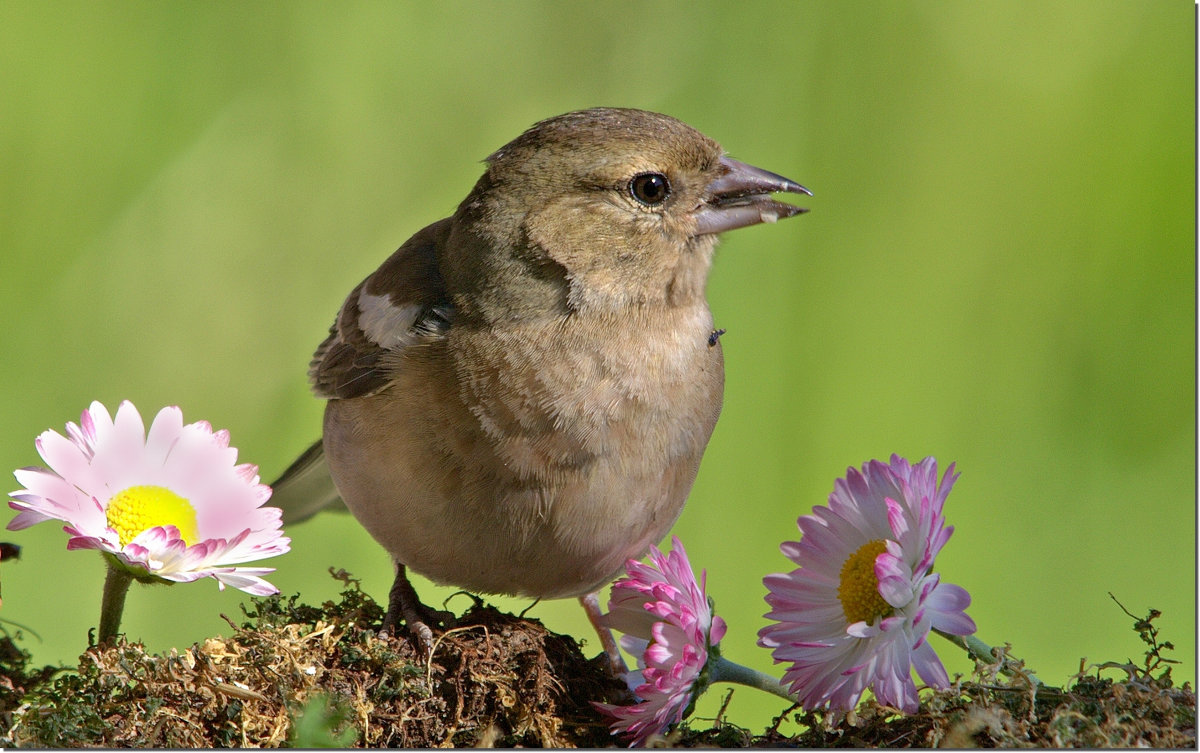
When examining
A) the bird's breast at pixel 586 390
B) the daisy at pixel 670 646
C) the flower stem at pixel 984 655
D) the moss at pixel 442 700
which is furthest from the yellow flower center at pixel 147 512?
the flower stem at pixel 984 655

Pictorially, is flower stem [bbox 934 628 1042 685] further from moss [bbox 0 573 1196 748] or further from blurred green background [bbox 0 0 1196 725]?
blurred green background [bbox 0 0 1196 725]

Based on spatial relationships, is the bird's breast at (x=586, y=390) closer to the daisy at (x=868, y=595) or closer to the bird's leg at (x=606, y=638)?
the bird's leg at (x=606, y=638)

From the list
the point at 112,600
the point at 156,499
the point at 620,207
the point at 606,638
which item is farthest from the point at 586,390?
the point at 112,600

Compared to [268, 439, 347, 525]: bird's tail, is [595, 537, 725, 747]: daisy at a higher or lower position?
lower

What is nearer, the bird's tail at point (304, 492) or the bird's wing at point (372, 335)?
the bird's wing at point (372, 335)

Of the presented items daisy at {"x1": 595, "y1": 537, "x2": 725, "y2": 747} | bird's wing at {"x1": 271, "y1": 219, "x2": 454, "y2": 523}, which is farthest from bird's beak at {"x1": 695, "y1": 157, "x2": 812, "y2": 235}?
daisy at {"x1": 595, "y1": 537, "x2": 725, "y2": 747}
